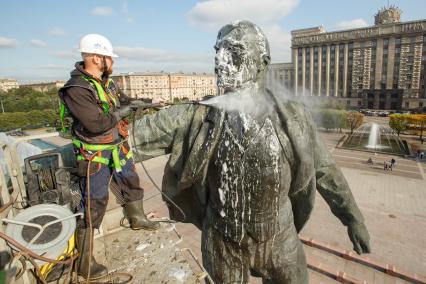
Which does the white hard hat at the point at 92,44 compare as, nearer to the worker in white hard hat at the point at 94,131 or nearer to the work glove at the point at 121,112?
the worker in white hard hat at the point at 94,131

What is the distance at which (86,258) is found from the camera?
2.95 metres

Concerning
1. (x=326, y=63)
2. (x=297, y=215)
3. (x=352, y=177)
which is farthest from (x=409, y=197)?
(x=326, y=63)

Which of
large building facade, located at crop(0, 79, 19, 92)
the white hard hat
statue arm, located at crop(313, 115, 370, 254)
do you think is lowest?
statue arm, located at crop(313, 115, 370, 254)

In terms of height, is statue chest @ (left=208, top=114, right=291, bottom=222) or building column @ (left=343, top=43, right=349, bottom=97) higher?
building column @ (left=343, top=43, right=349, bottom=97)

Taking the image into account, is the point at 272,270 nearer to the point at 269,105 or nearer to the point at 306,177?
the point at 306,177

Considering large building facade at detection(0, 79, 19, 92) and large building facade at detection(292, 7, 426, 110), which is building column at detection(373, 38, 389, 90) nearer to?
large building facade at detection(292, 7, 426, 110)

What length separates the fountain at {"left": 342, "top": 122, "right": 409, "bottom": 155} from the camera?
29.1 metres

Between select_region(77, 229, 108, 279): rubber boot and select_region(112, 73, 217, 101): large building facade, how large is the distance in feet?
255

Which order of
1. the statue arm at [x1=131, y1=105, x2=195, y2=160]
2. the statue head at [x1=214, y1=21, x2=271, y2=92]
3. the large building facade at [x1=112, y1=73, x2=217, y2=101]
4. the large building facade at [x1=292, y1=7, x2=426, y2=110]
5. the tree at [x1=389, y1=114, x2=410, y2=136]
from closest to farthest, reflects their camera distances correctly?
the statue head at [x1=214, y1=21, x2=271, y2=92] → the statue arm at [x1=131, y1=105, x2=195, y2=160] → the tree at [x1=389, y1=114, x2=410, y2=136] → the large building facade at [x1=292, y1=7, x2=426, y2=110] → the large building facade at [x1=112, y1=73, x2=217, y2=101]

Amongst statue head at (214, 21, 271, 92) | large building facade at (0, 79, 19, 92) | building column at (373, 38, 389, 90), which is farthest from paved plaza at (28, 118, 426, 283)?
large building facade at (0, 79, 19, 92)

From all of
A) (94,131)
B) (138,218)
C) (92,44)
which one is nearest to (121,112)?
(94,131)

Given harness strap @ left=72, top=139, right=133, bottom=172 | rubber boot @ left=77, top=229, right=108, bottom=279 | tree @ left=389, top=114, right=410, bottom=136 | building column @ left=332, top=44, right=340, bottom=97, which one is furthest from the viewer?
building column @ left=332, top=44, right=340, bottom=97

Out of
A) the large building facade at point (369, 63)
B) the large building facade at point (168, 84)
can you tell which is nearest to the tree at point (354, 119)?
the large building facade at point (369, 63)

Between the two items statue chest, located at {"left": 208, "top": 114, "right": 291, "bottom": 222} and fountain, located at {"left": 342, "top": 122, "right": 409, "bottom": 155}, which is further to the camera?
fountain, located at {"left": 342, "top": 122, "right": 409, "bottom": 155}
